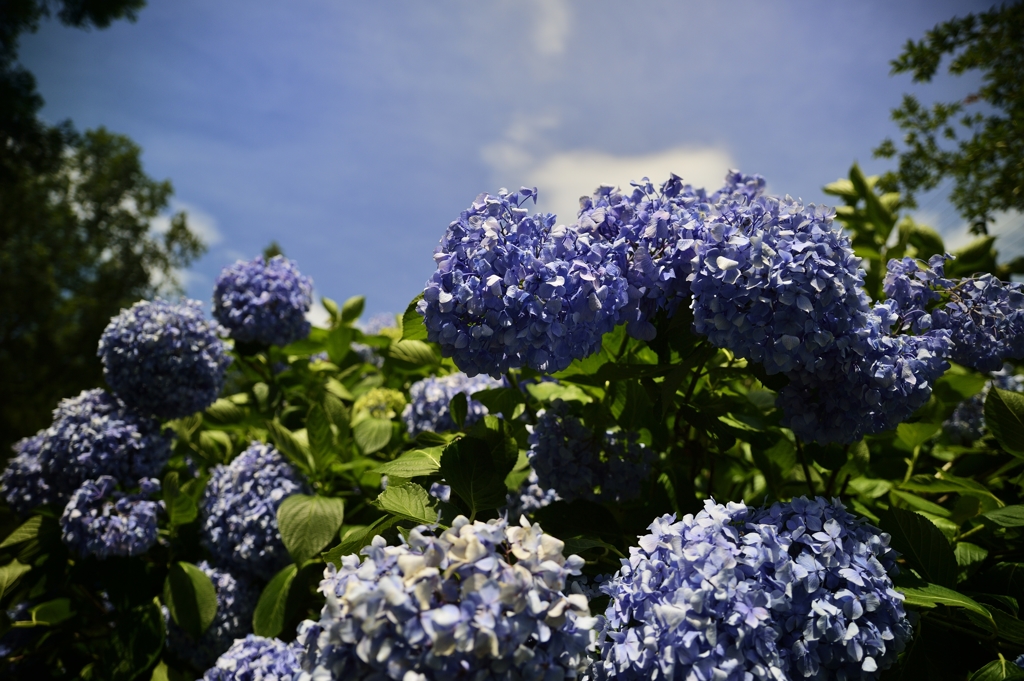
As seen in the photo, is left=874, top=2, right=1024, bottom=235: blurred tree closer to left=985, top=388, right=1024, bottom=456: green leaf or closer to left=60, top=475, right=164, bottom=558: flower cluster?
left=985, top=388, right=1024, bottom=456: green leaf

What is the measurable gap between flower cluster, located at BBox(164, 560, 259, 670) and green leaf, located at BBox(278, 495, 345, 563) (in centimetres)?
47

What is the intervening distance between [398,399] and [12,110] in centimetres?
1566

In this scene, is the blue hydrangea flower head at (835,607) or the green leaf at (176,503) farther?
the green leaf at (176,503)

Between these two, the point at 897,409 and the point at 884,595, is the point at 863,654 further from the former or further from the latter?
the point at 897,409

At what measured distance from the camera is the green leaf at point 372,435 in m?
2.09

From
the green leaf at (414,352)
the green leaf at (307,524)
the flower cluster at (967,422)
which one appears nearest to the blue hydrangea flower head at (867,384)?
the green leaf at (307,524)

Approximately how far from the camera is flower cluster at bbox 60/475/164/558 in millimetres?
1972

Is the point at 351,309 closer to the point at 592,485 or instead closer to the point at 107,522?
the point at 107,522

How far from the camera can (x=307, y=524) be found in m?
1.79

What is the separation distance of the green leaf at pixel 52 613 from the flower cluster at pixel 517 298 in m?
1.96

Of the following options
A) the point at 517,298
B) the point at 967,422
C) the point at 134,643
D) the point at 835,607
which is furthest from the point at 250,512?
the point at 967,422

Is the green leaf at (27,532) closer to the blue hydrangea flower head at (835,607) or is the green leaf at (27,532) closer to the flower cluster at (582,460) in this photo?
the flower cluster at (582,460)

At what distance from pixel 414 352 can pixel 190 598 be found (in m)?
1.05

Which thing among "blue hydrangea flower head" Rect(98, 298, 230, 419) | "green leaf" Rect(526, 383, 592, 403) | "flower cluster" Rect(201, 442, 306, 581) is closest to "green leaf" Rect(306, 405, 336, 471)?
"flower cluster" Rect(201, 442, 306, 581)
